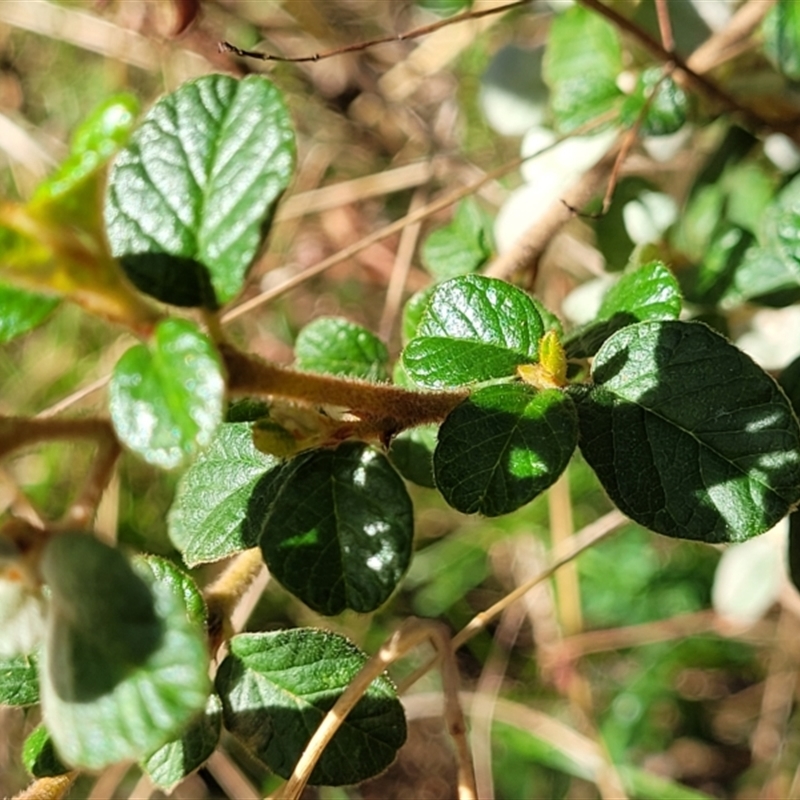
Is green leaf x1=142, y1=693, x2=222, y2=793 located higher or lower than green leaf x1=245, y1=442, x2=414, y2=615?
lower

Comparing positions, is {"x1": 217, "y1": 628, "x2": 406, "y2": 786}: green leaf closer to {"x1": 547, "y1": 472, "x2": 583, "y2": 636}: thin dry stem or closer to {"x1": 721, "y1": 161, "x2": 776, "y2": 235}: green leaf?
{"x1": 721, "y1": 161, "x2": 776, "y2": 235}: green leaf

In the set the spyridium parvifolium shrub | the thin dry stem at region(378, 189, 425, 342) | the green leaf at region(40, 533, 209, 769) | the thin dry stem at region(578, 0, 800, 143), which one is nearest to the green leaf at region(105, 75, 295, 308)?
the spyridium parvifolium shrub

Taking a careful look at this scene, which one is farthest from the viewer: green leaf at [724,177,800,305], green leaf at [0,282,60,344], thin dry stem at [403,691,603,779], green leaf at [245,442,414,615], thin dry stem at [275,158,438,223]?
thin dry stem at [275,158,438,223]

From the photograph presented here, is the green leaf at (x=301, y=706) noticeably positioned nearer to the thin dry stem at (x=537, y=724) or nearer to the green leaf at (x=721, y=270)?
the green leaf at (x=721, y=270)

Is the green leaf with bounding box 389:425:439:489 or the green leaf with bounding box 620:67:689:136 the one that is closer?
the green leaf with bounding box 389:425:439:489

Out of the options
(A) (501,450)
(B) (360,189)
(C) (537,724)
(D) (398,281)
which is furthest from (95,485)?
(B) (360,189)

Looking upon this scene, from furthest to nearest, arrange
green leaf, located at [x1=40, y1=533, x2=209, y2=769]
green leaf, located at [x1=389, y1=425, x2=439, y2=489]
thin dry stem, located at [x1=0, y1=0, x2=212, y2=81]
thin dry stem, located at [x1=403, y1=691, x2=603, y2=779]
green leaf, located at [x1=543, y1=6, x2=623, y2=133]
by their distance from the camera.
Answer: thin dry stem, located at [x1=0, y1=0, x2=212, y2=81] → thin dry stem, located at [x1=403, y1=691, x2=603, y2=779] → green leaf, located at [x1=543, y1=6, x2=623, y2=133] → green leaf, located at [x1=389, y1=425, x2=439, y2=489] → green leaf, located at [x1=40, y1=533, x2=209, y2=769]

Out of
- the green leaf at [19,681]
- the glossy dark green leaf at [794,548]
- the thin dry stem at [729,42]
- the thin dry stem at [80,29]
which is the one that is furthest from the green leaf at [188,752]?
the thin dry stem at [80,29]
